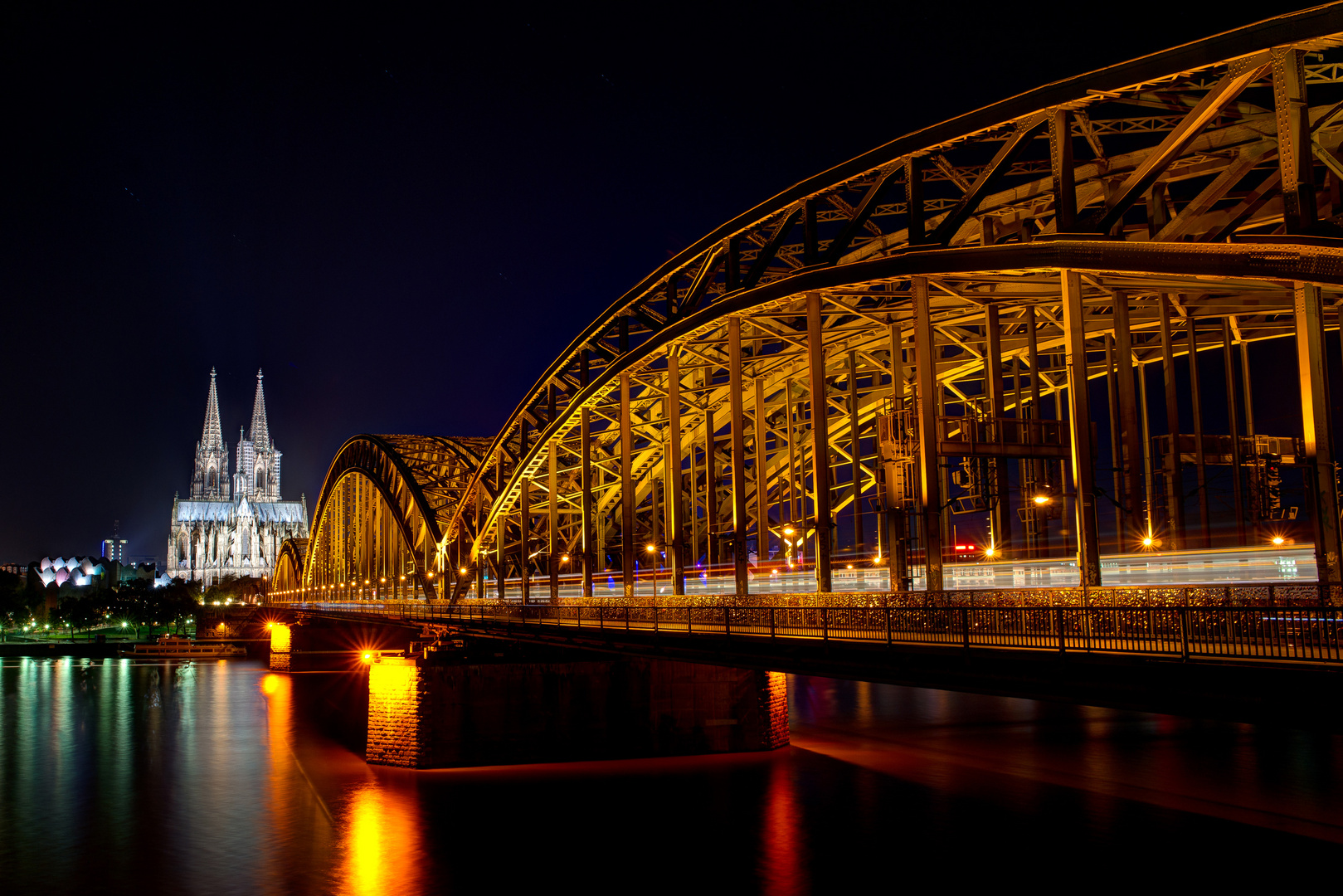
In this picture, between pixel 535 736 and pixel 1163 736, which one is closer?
pixel 535 736

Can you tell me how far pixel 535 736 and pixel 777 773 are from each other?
7.93 metres

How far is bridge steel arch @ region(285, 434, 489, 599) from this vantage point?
80250mm

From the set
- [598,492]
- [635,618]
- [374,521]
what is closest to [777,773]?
[635,618]

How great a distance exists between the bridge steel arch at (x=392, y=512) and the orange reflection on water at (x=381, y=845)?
36.5m

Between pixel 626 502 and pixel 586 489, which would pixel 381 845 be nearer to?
pixel 626 502

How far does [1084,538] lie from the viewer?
2117 centimetres

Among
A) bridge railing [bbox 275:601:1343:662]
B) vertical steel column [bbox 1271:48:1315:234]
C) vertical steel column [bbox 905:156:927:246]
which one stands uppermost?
vertical steel column [bbox 905:156:927:246]

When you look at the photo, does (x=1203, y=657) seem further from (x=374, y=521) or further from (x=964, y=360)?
(x=374, y=521)

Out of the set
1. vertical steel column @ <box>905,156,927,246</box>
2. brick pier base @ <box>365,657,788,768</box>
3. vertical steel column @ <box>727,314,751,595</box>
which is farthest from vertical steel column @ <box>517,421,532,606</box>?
vertical steel column @ <box>905,156,927,246</box>

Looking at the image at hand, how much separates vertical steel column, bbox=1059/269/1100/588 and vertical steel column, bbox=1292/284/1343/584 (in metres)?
3.60

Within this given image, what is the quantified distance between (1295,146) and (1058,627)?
8.55 m

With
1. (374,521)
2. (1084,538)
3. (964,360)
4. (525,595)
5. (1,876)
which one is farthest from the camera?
(374,521)

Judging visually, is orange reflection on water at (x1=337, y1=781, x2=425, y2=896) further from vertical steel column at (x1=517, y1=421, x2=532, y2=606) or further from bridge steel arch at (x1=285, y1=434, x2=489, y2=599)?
bridge steel arch at (x1=285, y1=434, x2=489, y2=599)

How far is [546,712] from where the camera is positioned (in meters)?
38.0
